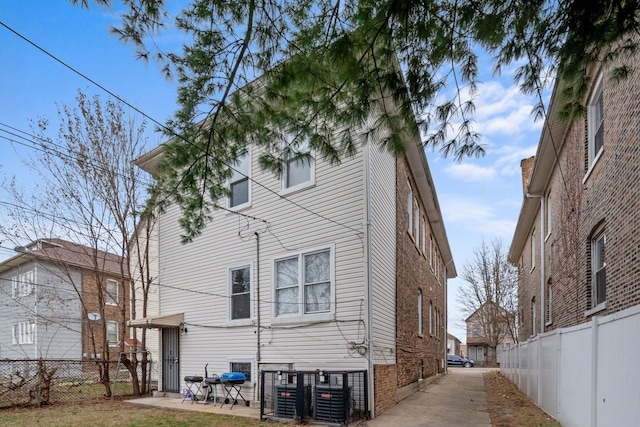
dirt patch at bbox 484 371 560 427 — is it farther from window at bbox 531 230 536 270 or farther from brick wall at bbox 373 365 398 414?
window at bbox 531 230 536 270

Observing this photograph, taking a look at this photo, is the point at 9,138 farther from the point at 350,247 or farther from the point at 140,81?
the point at 350,247

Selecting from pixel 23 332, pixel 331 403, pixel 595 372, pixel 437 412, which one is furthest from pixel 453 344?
pixel 595 372

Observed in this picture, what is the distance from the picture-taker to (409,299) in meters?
13.1

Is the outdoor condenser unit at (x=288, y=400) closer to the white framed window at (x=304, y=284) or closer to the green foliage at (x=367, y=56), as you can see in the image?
the white framed window at (x=304, y=284)

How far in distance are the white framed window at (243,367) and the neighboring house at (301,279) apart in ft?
0.13

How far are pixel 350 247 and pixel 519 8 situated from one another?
19.3 ft

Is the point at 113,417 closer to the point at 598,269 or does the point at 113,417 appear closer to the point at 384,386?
the point at 384,386

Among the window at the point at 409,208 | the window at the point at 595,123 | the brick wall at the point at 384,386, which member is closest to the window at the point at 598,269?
the window at the point at 595,123

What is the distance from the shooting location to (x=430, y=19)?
421 cm

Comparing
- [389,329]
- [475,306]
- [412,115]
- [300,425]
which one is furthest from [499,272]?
[412,115]

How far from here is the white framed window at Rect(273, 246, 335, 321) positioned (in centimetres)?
946

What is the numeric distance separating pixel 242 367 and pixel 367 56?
856 centimetres

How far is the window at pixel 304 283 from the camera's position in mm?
9516

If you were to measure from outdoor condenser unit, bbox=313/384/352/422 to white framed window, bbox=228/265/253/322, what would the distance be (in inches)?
131
